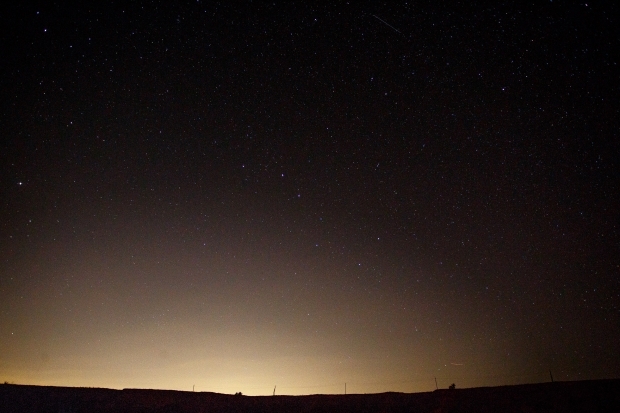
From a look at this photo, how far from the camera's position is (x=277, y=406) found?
20.1 metres

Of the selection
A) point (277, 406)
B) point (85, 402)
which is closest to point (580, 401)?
point (277, 406)

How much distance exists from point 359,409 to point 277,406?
4.06 metres

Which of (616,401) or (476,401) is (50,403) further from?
(616,401)

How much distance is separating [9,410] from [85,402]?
3531mm

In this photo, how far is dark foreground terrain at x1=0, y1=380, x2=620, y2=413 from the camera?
16391 mm

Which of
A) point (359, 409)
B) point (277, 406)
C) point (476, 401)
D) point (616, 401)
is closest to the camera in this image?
point (616, 401)

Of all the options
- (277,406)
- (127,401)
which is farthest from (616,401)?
(127,401)

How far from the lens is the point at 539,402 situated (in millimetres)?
16531

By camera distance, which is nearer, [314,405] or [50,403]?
[314,405]

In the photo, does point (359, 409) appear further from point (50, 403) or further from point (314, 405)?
point (50, 403)

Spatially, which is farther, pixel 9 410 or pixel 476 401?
pixel 9 410

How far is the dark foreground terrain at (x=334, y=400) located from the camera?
16.4 m

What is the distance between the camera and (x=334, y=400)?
65.3 ft

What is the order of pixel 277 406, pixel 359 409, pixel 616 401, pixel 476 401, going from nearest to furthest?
pixel 616 401 → pixel 476 401 → pixel 359 409 → pixel 277 406
